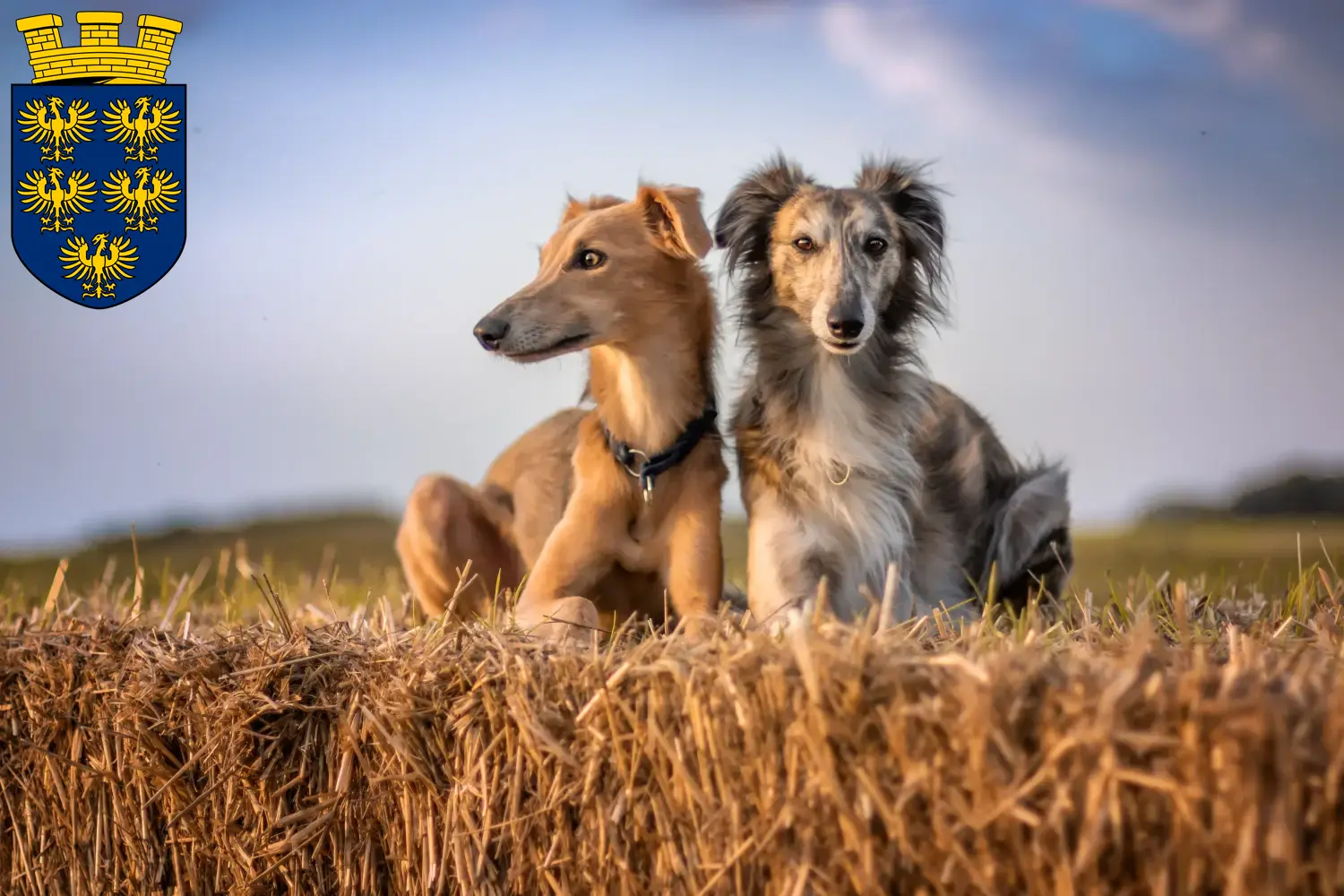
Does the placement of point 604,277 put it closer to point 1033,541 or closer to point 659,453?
point 659,453

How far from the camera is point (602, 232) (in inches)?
145

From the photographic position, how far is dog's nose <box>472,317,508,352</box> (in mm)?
3406

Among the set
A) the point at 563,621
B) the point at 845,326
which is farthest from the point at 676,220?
the point at 563,621

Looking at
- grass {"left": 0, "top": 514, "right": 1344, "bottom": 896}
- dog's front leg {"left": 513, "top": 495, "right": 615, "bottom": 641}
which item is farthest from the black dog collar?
grass {"left": 0, "top": 514, "right": 1344, "bottom": 896}

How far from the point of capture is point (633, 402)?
3.79 m

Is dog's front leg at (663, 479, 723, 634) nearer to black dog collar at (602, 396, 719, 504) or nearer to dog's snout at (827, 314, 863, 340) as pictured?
black dog collar at (602, 396, 719, 504)

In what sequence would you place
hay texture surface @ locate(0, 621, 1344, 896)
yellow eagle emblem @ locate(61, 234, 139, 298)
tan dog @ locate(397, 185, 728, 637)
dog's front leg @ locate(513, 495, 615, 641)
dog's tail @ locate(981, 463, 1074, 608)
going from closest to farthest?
hay texture surface @ locate(0, 621, 1344, 896) < tan dog @ locate(397, 185, 728, 637) < dog's front leg @ locate(513, 495, 615, 641) < dog's tail @ locate(981, 463, 1074, 608) < yellow eagle emblem @ locate(61, 234, 139, 298)

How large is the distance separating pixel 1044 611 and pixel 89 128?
409cm

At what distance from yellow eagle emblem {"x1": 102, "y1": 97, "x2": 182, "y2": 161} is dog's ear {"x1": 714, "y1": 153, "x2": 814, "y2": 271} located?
7.45 ft

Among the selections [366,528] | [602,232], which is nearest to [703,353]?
[602,232]

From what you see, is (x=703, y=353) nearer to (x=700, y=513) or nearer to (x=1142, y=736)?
(x=700, y=513)

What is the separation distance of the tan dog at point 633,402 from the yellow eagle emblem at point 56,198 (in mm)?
2054

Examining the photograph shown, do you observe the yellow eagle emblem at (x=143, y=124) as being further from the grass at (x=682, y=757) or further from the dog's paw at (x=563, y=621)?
the dog's paw at (x=563, y=621)

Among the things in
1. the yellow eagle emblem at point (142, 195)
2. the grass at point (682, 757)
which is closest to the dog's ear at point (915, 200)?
the grass at point (682, 757)
